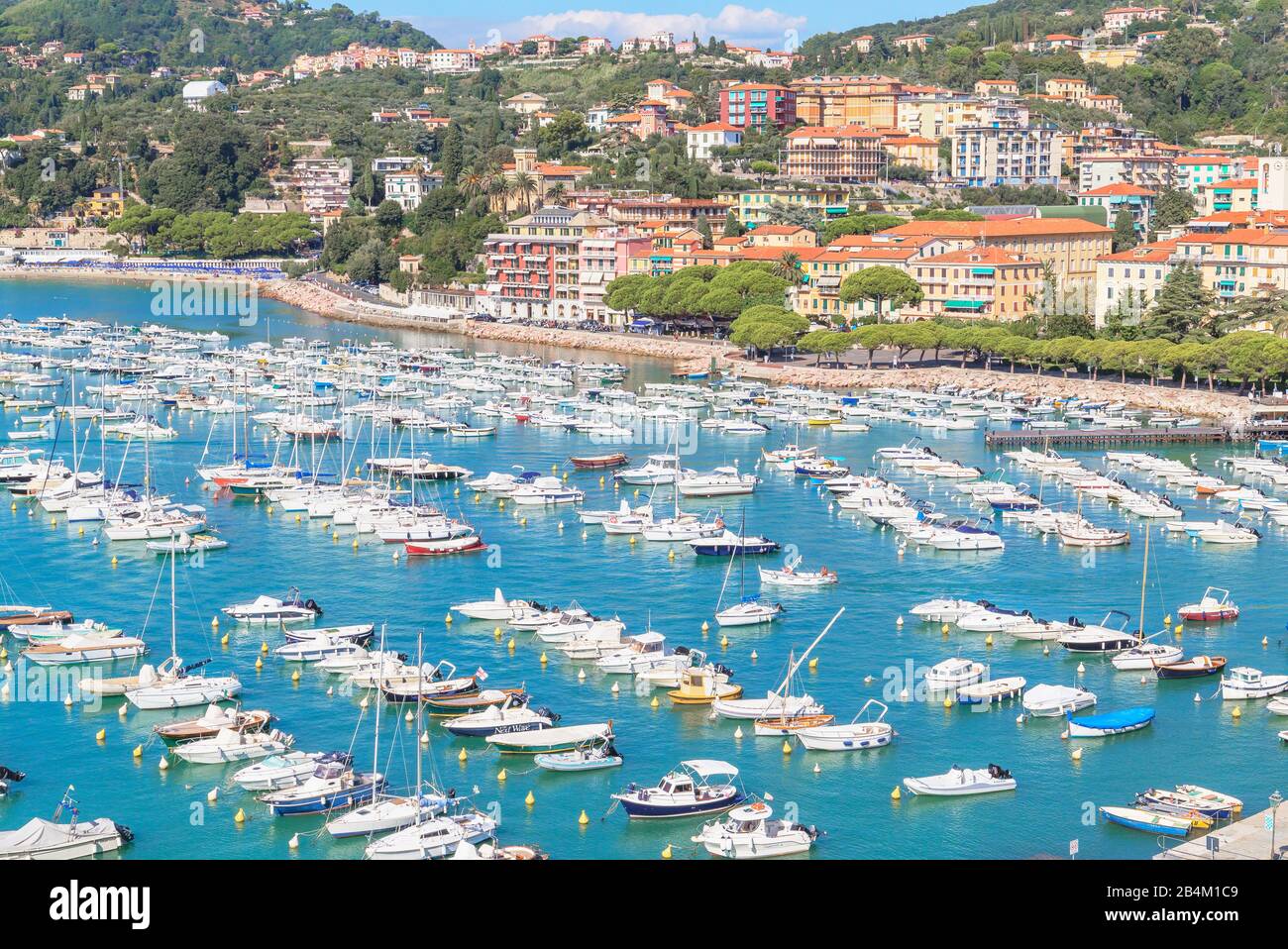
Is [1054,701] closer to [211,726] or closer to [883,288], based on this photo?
[211,726]

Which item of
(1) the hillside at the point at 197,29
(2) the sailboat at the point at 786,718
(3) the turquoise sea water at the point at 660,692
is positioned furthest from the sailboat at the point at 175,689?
(1) the hillside at the point at 197,29

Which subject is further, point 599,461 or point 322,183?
point 322,183

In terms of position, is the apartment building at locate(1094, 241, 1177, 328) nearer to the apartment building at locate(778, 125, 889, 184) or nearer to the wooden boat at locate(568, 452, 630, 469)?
the apartment building at locate(778, 125, 889, 184)

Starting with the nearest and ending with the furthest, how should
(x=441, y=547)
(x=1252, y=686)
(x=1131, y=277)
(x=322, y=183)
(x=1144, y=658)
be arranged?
1. (x=1252, y=686)
2. (x=1144, y=658)
3. (x=441, y=547)
4. (x=1131, y=277)
5. (x=322, y=183)

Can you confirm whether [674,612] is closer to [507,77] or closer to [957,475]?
[957,475]

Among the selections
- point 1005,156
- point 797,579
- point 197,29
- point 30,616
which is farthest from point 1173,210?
point 197,29

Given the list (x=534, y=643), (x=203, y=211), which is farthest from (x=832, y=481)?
(x=203, y=211)

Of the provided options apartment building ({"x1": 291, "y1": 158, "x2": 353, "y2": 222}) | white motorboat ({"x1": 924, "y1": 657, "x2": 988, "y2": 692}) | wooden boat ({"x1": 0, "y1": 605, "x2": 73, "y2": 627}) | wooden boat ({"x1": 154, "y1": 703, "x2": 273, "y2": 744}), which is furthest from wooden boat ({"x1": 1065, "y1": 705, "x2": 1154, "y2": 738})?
apartment building ({"x1": 291, "y1": 158, "x2": 353, "y2": 222})
